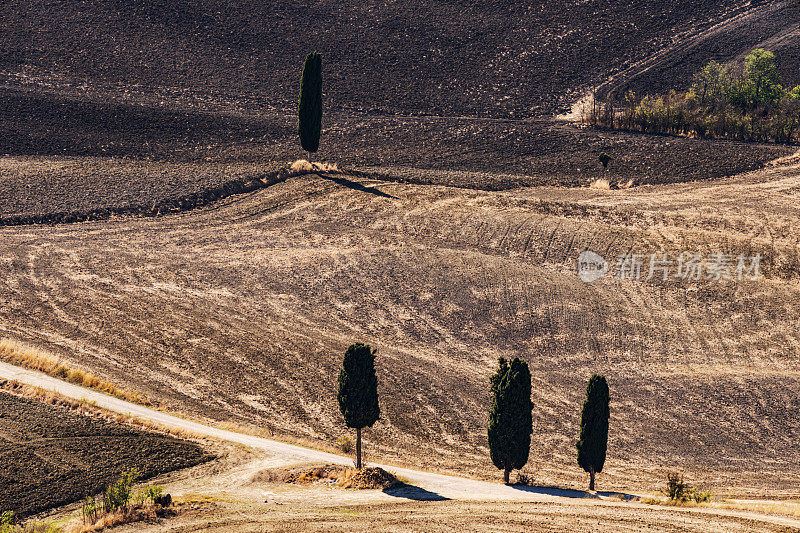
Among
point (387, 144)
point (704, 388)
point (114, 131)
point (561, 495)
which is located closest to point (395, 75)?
point (387, 144)

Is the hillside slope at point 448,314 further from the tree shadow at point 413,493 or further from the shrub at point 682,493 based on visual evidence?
the tree shadow at point 413,493

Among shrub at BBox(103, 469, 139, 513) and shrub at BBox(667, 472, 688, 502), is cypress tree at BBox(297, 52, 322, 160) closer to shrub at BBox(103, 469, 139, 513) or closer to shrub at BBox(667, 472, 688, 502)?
shrub at BBox(103, 469, 139, 513)

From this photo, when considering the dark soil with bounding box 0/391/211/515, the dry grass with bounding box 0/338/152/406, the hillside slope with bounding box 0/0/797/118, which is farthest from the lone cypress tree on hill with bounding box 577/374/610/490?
the hillside slope with bounding box 0/0/797/118

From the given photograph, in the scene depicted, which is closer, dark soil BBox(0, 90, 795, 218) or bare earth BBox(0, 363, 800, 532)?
bare earth BBox(0, 363, 800, 532)

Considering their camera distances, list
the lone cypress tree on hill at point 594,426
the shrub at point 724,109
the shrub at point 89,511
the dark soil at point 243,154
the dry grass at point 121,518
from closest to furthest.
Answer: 1. the dry grass at point 121,518
2. the shrub at point 89,511
3. the lone cypress tree on hill at point 594,426
4. the dark soil at point 243,154
5. the shrub at point 724,109

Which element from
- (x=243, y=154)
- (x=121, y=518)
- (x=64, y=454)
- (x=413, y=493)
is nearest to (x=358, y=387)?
(x=413, y=493)

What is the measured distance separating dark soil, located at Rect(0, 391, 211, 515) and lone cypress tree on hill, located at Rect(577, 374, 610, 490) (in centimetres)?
1336

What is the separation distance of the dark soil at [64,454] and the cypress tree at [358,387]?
5.40 meters

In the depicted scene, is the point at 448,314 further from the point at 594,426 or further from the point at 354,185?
the point at 354,185

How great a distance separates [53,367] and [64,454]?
24.6ft

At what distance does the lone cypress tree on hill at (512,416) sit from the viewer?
2542 centimetres

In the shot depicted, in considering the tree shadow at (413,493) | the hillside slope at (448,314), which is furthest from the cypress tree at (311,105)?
the tree shadow at (413,493)

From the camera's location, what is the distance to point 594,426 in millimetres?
25797

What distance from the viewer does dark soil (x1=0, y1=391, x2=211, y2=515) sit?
23.2 meters
